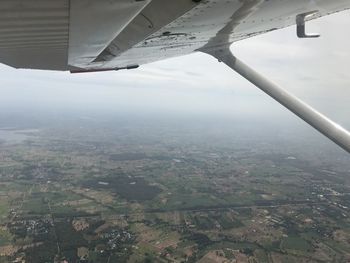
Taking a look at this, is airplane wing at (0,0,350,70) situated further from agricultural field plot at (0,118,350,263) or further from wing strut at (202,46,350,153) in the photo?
agricultural field plot at (0,118,350,263)

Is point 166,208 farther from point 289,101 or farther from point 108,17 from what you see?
point 108,17

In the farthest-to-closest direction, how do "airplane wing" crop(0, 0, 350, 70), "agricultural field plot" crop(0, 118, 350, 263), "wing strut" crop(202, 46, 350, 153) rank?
"agricultural field plot" crop(0, 118, 350, 263) → "wing strut" crop(202, 46, 350, 153) → "airplane wing" crop(0, 0, 350, 70)

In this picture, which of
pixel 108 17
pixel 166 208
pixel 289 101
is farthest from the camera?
pixel 166 208

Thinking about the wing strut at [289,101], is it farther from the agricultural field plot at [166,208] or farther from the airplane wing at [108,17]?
the agricultural field plot at [166,208]

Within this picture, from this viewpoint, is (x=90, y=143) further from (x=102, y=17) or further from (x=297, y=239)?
(x=102, y=17)

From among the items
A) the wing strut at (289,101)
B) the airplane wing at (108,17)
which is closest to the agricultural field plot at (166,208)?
the wing strut at (289,101)

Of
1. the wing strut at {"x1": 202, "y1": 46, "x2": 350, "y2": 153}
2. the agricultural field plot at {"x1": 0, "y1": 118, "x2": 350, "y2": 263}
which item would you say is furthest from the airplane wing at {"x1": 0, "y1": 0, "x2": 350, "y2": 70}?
the agricultural field plot at {"x1": 0, "y1": 118, "x2": 350, "y2": 263}

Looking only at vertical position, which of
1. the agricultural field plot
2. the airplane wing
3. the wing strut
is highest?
the airplane wing

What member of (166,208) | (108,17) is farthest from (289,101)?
(166,208)
